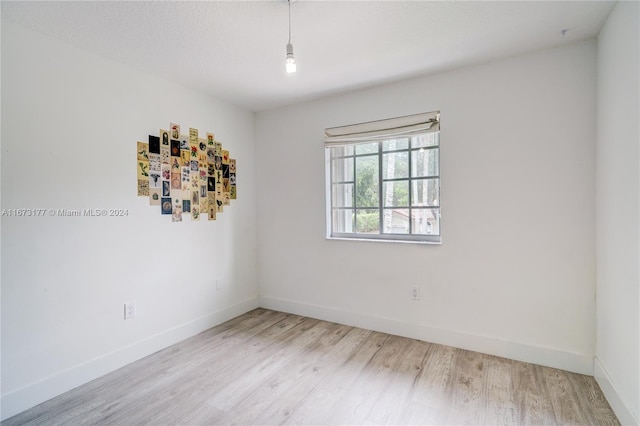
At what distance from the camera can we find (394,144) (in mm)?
2814

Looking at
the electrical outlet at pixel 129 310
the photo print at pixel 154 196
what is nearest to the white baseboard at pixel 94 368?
the electrical outlet at pixel 129 310

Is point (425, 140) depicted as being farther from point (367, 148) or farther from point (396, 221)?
point (396, 221)

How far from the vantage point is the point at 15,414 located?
1728 millimetres

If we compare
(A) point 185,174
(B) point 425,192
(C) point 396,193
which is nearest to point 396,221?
(C) point 396,193

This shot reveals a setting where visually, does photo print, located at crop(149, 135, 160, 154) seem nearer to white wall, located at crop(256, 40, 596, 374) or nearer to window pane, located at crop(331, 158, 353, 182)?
white wall, located at crop(256, 40, 596, 374)

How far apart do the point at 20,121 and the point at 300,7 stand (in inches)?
69.1

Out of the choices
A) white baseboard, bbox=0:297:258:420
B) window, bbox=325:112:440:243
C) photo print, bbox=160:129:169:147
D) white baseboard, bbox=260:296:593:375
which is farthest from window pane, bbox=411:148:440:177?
white baseboard, bbox=0:297:258:420

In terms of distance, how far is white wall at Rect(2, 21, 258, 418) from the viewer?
1767 mm

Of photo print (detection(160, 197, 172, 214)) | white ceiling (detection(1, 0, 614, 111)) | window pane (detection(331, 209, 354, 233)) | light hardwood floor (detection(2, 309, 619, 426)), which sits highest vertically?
white ceiling (detection(1, 0, 614, 111))

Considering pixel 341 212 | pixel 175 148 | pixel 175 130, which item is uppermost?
pixel 175 130

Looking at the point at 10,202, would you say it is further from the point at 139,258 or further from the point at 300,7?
the point at 300,7

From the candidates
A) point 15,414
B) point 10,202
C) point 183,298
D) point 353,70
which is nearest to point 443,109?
point 353,70

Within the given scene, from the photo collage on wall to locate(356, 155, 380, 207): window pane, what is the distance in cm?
132

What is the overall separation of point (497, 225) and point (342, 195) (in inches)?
55.7
